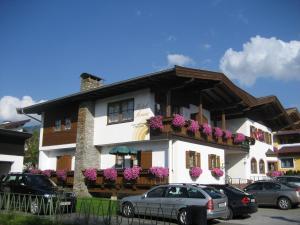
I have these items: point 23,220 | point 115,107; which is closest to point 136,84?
point 115,107

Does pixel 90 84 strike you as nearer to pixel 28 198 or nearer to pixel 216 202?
pixel 28 198

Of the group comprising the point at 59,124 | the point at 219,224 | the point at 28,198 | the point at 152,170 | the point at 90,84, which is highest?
the point at 90,84

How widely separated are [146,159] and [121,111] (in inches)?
153

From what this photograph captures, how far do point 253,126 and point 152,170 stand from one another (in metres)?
15.0

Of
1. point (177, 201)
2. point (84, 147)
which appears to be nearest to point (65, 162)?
point (84, 147)

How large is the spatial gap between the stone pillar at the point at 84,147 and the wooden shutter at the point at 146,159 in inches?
178

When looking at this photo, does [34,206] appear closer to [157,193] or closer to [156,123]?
[157,193]

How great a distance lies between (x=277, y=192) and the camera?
19312 millimetres

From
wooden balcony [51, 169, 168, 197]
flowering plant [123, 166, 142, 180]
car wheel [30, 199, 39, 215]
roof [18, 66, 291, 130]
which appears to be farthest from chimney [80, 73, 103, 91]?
car wheel [30, 199, 39, 215]

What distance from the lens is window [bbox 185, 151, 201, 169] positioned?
21.8 m

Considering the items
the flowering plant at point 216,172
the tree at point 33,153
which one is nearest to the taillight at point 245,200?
the flowering plant at point 216,172

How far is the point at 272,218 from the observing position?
15.9 m

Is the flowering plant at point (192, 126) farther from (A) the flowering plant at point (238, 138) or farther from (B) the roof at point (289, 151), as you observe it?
(B) the roof at point (289, 151)

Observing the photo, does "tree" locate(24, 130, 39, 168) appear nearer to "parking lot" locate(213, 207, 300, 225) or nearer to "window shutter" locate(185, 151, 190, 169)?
"window shutter" locate(185, 151, 190, 169)
